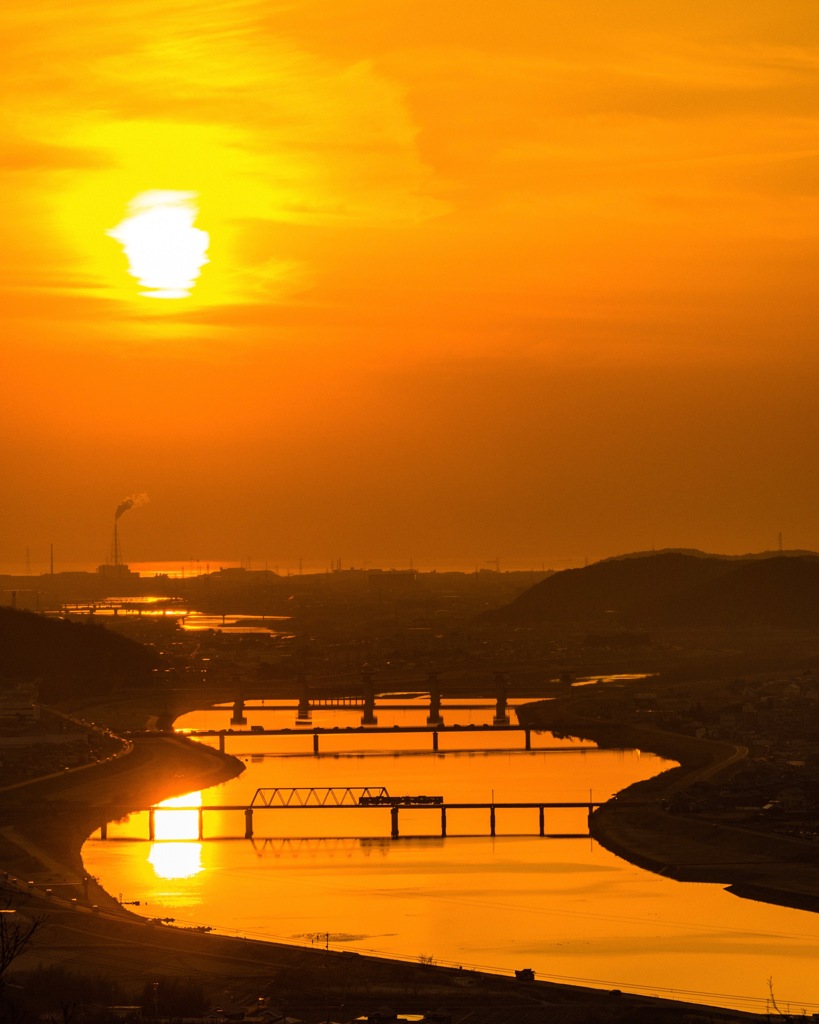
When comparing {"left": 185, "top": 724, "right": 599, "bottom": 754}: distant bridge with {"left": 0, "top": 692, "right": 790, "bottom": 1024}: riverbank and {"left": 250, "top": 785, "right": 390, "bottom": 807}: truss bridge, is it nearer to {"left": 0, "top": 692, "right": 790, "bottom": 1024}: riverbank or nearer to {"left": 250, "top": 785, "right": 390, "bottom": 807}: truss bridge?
{"left": 250, "top": 785, "right": 390, "bottom": 807}: truss bridge

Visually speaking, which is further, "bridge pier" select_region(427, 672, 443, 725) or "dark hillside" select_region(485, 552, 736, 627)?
"dark hillside" select_region(485, 552, 736, 627)

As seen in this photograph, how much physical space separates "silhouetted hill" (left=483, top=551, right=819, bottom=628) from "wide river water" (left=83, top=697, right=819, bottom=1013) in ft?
265

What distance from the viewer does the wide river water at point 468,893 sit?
83.5 feet

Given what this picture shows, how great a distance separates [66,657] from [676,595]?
7082cm

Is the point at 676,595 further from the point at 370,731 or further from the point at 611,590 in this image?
the point at 370,731

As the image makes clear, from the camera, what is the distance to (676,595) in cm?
14175

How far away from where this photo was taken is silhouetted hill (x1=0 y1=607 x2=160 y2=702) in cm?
7625

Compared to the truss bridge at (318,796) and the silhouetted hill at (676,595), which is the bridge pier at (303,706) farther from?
the silhouetted hill at (676,595)

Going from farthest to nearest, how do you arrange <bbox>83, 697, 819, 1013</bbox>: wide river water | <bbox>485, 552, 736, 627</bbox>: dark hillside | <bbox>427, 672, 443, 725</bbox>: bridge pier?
<bbox>485, 552, 736, 627</bbox>: dark hillside < <bbox>427, 672, 443, 725</bbox>: bridge pier < <bbox>83, 697, 819, 1013</bbox>: wide river water

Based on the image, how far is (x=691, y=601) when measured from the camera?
448 feet

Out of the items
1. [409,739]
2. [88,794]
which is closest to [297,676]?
[409,739]

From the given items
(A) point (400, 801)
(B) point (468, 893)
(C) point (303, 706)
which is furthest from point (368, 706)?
(B) point (468, 893)

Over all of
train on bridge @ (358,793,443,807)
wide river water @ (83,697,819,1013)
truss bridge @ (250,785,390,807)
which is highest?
train on bridge @ (358,793,443,807)

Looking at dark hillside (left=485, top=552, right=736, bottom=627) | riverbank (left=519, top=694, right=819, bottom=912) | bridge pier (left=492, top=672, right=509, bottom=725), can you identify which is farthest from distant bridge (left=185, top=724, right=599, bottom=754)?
dark hillside (left=485, top=552, right=736, bottom=627)
